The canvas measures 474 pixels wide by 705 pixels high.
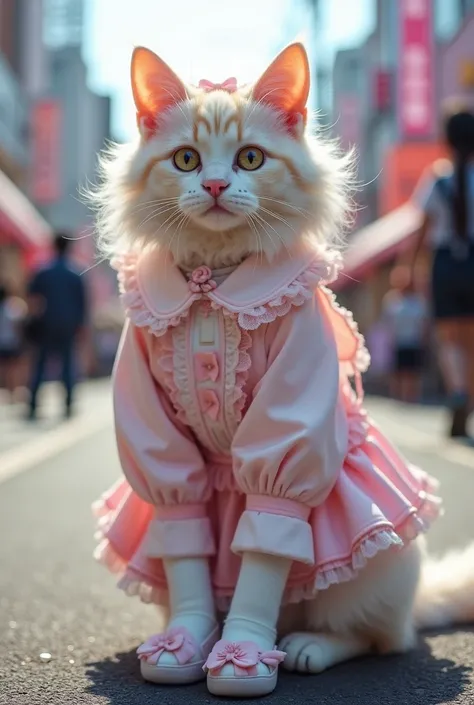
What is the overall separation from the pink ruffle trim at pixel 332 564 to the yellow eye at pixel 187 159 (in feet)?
2.83

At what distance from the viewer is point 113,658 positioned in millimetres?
2189

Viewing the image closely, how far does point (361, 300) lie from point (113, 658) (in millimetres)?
22146

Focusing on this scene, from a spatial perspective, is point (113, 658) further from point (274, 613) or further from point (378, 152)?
point (378, 152)

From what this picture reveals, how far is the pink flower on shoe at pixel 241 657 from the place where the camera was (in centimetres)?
184

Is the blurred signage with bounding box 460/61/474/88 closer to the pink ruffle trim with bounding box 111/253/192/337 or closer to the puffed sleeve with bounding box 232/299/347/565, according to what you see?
the pink ruffle trim with bounding box 111/253/192/337

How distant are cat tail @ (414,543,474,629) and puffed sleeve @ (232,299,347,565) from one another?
1.96 feet

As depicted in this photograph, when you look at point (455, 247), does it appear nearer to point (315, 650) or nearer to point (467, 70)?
point (315, 650)

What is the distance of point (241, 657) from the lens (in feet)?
6.07

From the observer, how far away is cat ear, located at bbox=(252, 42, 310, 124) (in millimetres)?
2096

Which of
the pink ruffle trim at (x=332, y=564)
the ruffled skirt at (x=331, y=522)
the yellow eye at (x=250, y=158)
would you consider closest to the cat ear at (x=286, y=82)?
the yellow eye at (x=250, y=158)

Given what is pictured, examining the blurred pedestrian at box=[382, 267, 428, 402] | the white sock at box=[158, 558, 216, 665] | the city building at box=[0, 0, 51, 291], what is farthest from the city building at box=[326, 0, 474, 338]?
the white sock at box=[158, 558, 216, 665]

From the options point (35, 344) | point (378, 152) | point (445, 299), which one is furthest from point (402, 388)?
point (378, 152)

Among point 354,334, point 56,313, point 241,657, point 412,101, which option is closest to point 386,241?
point 412,101

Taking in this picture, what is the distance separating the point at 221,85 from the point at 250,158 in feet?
0.74
